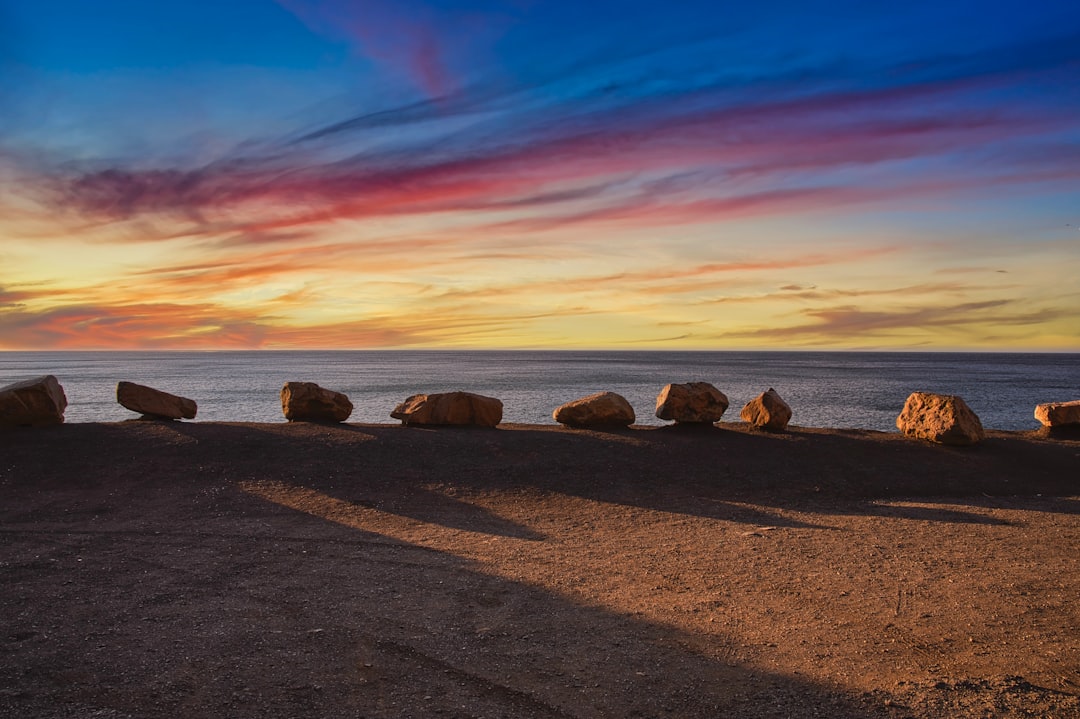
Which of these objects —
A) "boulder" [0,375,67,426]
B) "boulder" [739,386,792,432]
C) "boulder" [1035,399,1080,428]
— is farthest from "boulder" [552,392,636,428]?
"boulder" [0,375,67,426]

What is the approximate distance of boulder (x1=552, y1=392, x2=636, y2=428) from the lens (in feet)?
59.2

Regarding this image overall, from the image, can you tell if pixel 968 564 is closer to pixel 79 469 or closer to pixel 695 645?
pixel 695 645

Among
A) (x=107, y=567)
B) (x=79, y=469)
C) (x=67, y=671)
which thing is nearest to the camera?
(x=67, y=671)

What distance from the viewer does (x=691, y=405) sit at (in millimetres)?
17969

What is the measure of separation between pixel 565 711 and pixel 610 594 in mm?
2797

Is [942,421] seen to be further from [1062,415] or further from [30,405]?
[30,405]

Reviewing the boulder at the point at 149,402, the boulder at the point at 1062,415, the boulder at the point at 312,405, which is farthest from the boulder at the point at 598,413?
the boulder at the point at 1062,415

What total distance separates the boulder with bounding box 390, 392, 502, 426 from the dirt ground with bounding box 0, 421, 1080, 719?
1.03 metres

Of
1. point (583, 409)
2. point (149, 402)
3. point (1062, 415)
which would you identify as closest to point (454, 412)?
point (583, 409)

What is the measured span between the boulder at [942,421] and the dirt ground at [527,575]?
0.56 metres

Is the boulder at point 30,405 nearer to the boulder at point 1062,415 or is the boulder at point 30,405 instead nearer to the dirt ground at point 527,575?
the dirt ground at point 527,575

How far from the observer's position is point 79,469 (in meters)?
14.2

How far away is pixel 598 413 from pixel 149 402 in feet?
37.2

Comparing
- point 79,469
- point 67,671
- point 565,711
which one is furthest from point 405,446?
point 565,711
